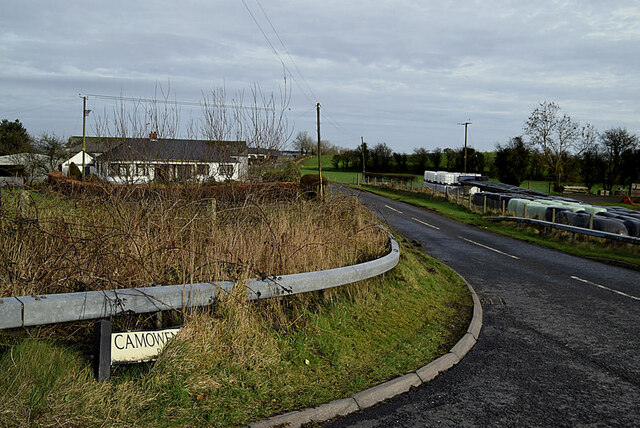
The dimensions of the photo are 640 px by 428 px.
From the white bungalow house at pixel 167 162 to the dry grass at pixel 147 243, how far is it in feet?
3.93

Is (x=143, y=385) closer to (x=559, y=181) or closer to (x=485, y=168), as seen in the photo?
(x=559, y=181)

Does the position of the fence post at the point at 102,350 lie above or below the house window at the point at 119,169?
below

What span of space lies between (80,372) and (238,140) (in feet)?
21.7

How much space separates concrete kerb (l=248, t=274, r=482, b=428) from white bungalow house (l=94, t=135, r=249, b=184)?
18.5ft

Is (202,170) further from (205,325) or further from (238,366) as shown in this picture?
(238,366)

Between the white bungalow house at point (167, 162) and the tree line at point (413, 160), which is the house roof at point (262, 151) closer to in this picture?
the white bungalow house at point (167, 162)

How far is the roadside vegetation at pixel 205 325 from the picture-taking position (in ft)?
12.7

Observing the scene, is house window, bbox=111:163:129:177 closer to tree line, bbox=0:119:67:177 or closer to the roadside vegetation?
the roadside vegetation

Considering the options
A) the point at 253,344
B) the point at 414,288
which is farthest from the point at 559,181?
the point at 253,344

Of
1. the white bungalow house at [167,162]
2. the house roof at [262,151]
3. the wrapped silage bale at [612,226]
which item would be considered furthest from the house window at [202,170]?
the wrapped silage bale at [612,226]

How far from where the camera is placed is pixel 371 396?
473 cm

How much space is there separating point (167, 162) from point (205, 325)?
5756 mm

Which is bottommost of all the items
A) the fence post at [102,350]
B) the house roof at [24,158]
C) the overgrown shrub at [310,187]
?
the fence post at [102,350]

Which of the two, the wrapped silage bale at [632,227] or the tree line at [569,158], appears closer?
the wrapped silage bale at [632,227]
